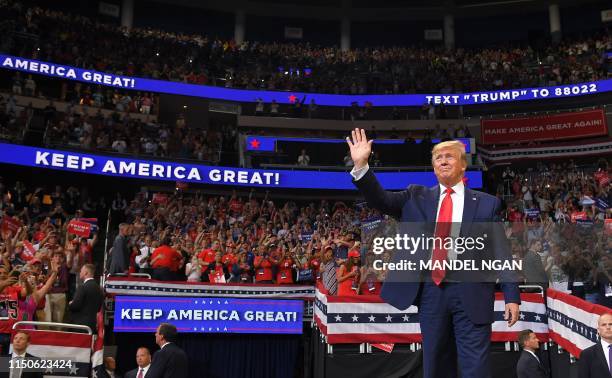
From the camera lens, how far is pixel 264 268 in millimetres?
12211

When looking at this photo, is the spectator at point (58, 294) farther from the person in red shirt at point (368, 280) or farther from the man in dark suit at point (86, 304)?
the person in red shirt at point (368, 280)

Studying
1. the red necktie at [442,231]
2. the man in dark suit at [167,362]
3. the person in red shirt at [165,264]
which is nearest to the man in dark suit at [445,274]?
the red necktie at [442,231]

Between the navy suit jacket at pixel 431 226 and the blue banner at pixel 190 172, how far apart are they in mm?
19689

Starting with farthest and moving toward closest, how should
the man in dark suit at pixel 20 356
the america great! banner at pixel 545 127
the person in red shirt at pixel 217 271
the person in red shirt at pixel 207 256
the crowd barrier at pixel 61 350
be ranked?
1. the america great! banner at pixel 545 127
2. the person in red shirt at pixel 207 256
3. the person in red shirt at pixel 217 271
4. the crowd barrier at pixel 61 350
5. the man in dark suit at pixel 20 356

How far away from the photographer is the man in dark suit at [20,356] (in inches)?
250

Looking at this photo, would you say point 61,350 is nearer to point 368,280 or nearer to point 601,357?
point 368,280

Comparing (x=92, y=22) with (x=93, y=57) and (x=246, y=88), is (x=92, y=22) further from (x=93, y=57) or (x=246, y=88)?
(x=246, y=88)

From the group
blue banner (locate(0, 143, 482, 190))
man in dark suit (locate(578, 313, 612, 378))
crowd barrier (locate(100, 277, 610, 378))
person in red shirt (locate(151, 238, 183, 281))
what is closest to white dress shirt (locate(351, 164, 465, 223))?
man in dark suit (locate(578, 313, 612, 378))

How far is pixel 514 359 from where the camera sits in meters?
9.03

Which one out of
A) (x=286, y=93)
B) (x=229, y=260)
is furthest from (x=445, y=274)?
(x=286, y=93)

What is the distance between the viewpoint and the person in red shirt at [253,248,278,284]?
12.1 meters

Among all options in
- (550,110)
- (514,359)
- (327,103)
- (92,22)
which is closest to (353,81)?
(327,103)

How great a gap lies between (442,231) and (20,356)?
5.21m

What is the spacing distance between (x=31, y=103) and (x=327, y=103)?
13978mm
